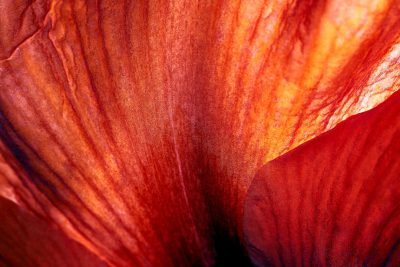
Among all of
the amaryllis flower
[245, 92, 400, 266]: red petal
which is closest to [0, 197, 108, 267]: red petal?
the amaryllis flower

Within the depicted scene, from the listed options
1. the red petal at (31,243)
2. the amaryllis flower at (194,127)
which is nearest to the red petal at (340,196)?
the amaryllis flower at (194,127)

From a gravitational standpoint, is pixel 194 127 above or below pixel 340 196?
above

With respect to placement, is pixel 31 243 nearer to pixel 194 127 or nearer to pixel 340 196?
pixel 194 127

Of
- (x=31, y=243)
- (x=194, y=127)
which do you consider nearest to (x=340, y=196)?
(x=194, y=127)

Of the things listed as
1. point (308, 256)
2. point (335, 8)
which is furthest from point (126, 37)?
point (308, 256)

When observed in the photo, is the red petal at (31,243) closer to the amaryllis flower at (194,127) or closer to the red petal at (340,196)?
the amaryllis flower at (194,127)

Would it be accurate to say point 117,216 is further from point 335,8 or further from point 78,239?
point 335,8
